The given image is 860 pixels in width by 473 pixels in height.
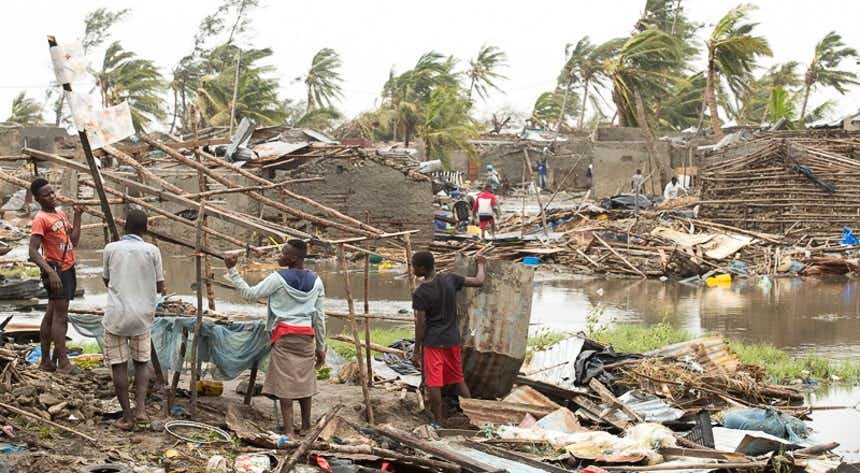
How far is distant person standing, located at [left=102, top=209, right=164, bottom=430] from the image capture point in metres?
6.28

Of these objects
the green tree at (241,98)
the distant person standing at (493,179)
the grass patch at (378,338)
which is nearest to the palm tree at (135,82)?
the green tree at (241,98)

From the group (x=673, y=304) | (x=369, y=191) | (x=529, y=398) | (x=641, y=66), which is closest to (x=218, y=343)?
(x=529, y=398)

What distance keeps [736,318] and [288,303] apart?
9083 mm

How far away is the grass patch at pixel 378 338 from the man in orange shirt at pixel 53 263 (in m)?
3.09

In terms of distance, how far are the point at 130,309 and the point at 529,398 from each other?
128 inches

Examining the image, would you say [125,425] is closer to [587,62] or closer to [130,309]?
[130,309]

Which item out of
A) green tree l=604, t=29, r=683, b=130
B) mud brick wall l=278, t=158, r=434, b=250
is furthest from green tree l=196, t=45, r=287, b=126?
mud brick wall l=278, t=158, r=434, b=250

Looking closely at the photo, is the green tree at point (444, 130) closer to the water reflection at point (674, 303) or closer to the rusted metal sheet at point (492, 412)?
the water reflection at point (674, 303)

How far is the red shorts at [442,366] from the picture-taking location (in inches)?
299

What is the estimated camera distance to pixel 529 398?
801 cm

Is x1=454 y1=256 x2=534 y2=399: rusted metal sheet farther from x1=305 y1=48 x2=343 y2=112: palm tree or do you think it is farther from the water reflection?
x1=305 y1=48 x2=343 y2=112: palm tree

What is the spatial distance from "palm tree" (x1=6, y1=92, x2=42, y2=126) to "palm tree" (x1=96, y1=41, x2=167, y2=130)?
8.50m

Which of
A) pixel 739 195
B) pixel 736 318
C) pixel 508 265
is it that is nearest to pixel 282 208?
pixel 508 265

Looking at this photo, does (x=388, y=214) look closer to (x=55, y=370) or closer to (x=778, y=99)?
(x=55, y=370)
